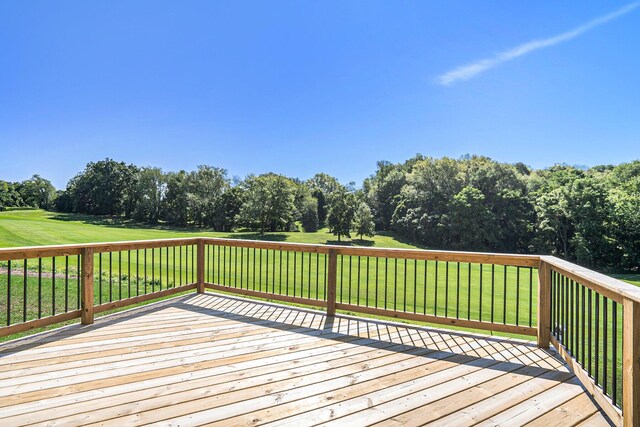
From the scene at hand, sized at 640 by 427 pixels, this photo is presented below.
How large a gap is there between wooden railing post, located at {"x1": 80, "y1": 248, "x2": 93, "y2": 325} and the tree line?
28386 millimetres

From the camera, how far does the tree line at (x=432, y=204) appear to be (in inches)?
943

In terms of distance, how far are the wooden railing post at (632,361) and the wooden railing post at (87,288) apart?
461 cm

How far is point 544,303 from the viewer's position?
306 centimetres

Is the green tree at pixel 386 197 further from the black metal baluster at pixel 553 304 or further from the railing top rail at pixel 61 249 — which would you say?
the railing top rail at pixel 61 249

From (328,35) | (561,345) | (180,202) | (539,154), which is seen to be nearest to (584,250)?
(539,154)

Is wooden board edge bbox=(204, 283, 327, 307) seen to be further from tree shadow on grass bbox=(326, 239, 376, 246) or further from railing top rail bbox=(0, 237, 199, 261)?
tree shadow on grass bbox=(326, 239, 376, 246)

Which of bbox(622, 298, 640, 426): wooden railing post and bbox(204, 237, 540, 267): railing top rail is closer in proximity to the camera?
Result: bbox(622, 298, 640, 426): wooden railing post

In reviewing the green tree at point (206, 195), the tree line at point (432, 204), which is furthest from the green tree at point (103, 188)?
the green tree at point (206, 195)

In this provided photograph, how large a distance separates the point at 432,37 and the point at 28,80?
1744 centimetres

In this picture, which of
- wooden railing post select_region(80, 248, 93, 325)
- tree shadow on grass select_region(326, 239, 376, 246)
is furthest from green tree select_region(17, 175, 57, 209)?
wooden railing post select_region(80, 248, 93, 325)

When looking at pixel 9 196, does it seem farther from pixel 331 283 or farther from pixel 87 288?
pixel 331 283

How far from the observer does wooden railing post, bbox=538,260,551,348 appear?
3043 mm

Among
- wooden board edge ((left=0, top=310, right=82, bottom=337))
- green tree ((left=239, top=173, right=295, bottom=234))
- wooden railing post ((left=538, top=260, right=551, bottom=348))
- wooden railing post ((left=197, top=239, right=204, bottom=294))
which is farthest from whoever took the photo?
green tree ((left=239, top=173, right=295, bottom=234))

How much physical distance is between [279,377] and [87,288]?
2681 mm
